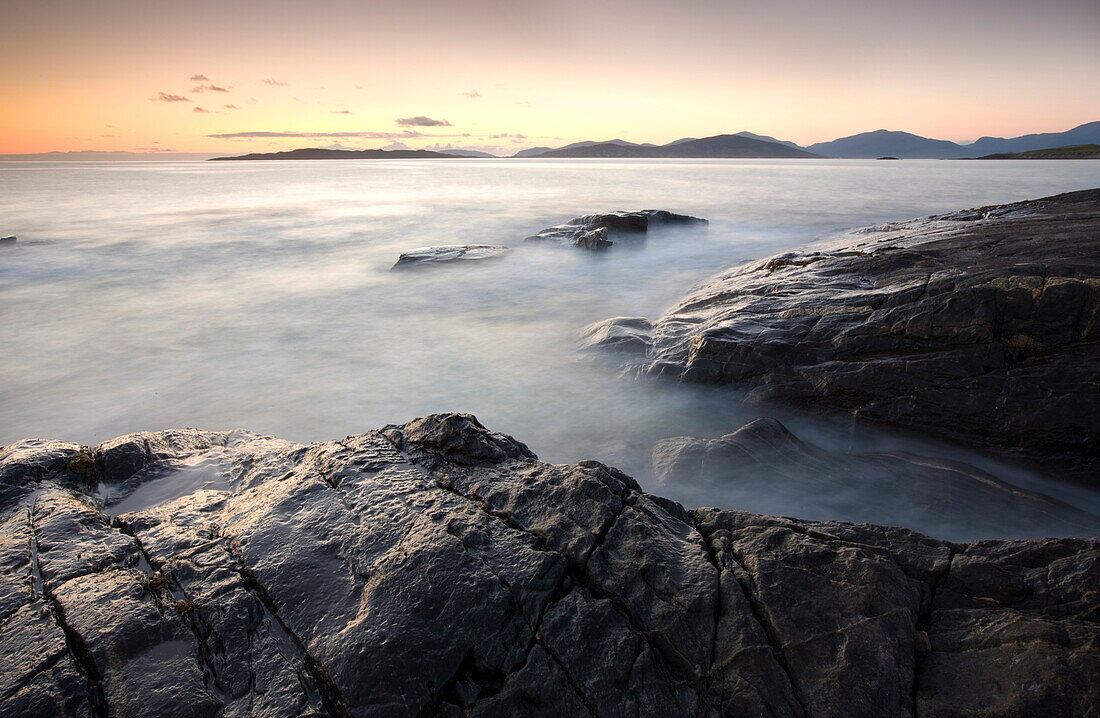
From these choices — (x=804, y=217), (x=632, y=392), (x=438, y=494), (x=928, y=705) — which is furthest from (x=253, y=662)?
(x=804, y=217)

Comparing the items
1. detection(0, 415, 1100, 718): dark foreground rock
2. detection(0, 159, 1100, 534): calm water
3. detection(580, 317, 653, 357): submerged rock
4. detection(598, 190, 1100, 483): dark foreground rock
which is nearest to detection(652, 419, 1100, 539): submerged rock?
detection(0, 159, 1100, 534): calm water

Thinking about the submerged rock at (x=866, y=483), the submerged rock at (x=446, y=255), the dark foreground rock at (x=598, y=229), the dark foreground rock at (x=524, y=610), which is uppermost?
the dark foreground rock at (x=598, y=229)

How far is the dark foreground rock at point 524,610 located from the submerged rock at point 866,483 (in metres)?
1.45

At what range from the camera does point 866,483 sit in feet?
15.3

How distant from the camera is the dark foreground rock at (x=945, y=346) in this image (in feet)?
15.8

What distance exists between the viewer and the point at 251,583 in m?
→ 2.73

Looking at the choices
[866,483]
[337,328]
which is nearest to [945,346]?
[866,483]

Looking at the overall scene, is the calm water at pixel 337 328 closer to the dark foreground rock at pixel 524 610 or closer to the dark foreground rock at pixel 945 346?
the dark foreground rock at pixel 945 346

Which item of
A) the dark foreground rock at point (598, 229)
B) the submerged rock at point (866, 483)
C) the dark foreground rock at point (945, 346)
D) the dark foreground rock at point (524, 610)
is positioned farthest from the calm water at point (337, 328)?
the dark foreground rock at point (524, 610)

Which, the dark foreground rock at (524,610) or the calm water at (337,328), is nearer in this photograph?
the dark foreground rock at (524,610)

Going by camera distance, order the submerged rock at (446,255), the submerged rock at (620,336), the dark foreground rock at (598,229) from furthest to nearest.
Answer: the dark foreground rock at (598,229), the submerged rock at (446,255), the submerged rock at (620,336)

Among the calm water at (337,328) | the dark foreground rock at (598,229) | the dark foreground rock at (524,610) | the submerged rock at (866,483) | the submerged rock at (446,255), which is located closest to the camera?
the dark foreground rock at (524,610)

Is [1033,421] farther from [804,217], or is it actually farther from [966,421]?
[804,217]

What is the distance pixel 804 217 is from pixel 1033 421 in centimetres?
1945
